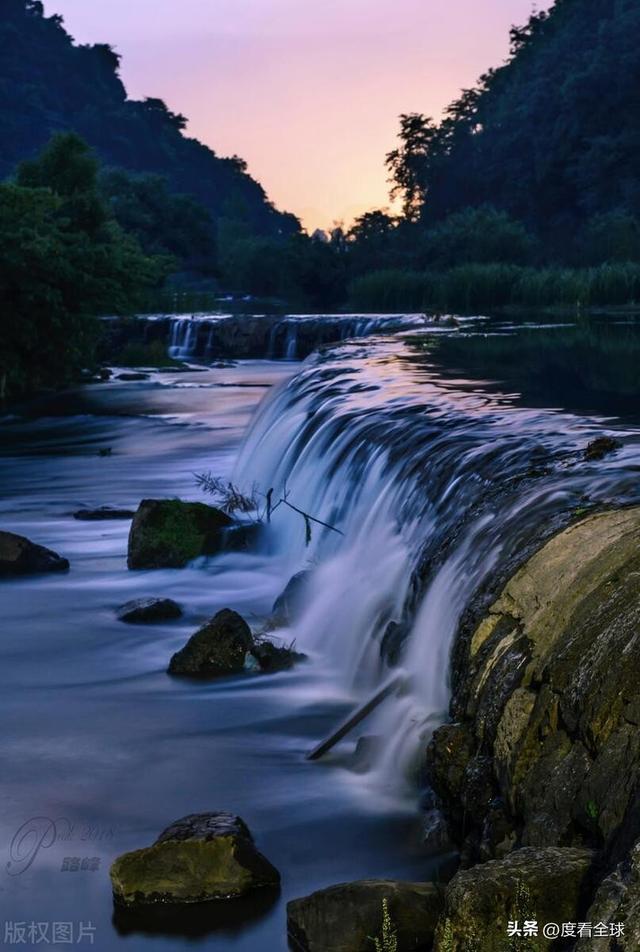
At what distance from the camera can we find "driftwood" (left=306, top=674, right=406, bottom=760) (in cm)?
764

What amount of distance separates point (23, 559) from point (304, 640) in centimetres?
350

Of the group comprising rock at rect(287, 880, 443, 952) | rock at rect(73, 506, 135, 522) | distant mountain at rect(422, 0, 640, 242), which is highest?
distant mountain at rect(422, 0, 640, 242)

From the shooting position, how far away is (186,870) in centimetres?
577

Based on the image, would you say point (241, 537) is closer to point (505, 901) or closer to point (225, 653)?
point (225, 653)

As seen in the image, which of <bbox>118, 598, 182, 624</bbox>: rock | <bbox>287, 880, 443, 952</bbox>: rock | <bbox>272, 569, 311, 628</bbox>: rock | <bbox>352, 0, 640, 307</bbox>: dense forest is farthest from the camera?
<bbox>352, 0, 640, 307</bbox>: dense forest

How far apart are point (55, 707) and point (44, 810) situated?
1865 mm

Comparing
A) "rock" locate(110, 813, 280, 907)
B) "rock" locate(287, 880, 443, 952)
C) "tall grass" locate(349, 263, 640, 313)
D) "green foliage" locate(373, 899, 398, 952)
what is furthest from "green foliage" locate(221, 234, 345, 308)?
"green foliage" locate(373, 899, 398, 952)

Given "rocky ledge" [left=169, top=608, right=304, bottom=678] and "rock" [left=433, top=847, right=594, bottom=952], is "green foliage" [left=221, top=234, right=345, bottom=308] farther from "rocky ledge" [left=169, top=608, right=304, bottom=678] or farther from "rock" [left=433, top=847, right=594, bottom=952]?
"rock" [left=433, top=847, right=594, bottom=952]

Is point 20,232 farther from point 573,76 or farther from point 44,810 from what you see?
point 573,76

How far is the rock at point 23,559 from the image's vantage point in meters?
12.4

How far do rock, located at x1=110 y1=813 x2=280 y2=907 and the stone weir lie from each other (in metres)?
33.8

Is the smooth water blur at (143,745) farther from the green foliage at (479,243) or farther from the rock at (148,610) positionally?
the green foliage at (479,243)

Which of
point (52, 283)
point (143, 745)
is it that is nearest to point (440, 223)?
point (52, 283)

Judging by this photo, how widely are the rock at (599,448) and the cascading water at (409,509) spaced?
4.4 inches
